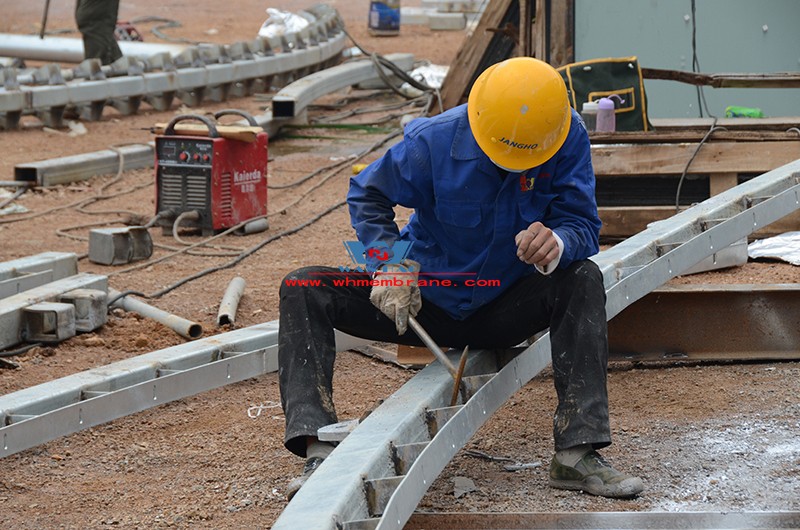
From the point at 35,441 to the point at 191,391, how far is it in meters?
0.66

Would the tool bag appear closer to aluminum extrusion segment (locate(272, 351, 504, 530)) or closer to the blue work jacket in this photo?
the blue work jacket

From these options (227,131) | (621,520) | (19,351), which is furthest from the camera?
(227,131)

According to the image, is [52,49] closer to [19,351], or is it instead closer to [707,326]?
[19,351]

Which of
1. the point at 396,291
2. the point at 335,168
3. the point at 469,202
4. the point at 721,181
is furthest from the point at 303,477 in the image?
the point at 335,168

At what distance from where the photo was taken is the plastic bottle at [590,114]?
6691mm

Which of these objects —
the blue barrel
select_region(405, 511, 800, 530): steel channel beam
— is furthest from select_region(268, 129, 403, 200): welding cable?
the blue barrel

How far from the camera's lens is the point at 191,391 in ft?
14.1

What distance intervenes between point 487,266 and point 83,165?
6.33 metres

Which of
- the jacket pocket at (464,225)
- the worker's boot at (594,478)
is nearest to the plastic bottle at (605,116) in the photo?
the jacket pocket at (464,225)

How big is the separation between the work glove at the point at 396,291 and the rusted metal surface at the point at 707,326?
1445mm

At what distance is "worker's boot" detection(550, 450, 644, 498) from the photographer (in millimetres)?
3447

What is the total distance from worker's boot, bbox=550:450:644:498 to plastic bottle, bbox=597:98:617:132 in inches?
138

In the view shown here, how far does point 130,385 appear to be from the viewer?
13.7 feet

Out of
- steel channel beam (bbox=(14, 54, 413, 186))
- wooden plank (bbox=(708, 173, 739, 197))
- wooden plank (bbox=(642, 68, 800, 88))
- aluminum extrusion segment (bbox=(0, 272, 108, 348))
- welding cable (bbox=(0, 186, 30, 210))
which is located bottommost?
aluminum extrusion segment (bbox=(0, 272, 108, 348))
